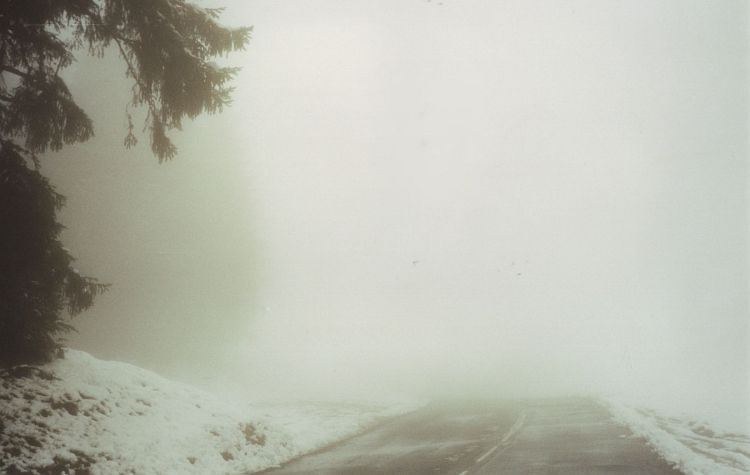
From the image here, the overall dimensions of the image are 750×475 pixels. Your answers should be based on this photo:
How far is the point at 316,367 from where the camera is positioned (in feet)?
253

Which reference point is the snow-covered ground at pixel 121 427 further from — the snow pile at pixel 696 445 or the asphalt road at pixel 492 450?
the snow pile at pixel 696 445

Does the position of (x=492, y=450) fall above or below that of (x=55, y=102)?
below

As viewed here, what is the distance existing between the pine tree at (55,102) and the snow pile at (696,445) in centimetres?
1134

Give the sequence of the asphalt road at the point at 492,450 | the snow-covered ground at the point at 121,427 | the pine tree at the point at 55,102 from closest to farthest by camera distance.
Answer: the pine tree at the point at 55,102
the snow-covered ground at the point at 121,427
the asphalt road at the point at 492,450

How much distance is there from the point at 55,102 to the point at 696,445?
16550mm

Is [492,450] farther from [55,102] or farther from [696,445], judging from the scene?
[55,102]

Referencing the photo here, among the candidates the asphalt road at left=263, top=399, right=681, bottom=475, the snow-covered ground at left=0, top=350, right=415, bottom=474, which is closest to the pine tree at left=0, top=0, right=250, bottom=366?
the snow-covered ground at left=0, top=350, right=415, bottom=474

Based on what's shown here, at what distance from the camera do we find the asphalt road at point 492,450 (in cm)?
1170

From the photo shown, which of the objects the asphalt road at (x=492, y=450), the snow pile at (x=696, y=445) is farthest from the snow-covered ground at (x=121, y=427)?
the snow pile at (x=696, y=445)

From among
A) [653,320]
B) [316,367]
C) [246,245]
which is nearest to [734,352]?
[653,320]

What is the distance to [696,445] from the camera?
46.8 ft

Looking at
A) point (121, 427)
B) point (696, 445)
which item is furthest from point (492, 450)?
point (121, 427)

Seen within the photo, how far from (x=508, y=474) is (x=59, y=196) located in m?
10.4

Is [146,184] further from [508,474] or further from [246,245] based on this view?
[508,474]
